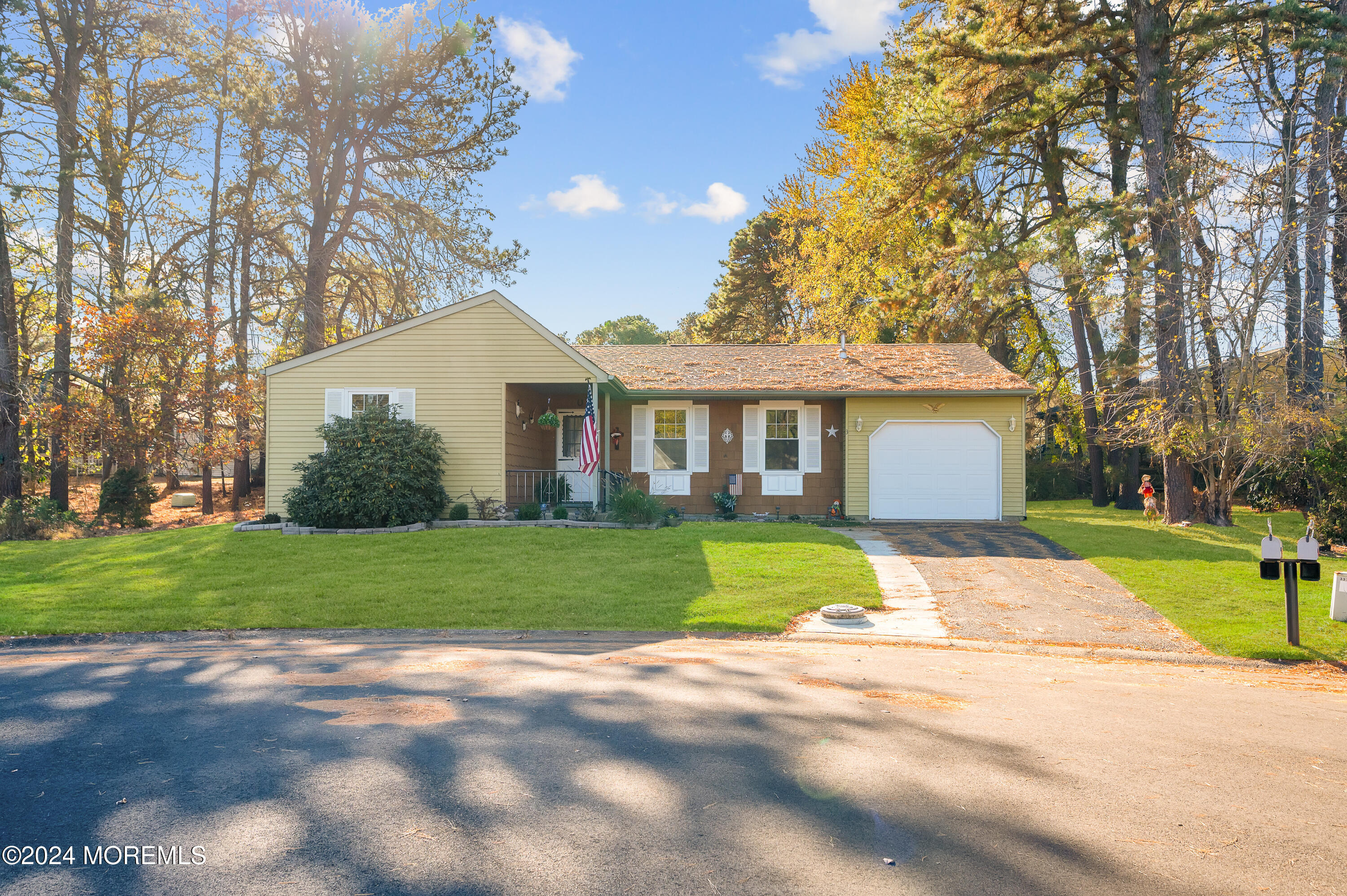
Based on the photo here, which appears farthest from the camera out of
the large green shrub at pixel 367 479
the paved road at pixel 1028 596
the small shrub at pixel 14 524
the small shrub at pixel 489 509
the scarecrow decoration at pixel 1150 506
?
the scarecrow decoration at pixel 1150 506

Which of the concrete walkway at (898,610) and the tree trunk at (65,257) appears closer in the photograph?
the concrete walkway at (898,610)

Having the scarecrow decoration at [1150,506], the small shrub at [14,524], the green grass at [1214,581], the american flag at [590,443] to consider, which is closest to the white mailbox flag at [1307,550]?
the green grass at [1214,581]

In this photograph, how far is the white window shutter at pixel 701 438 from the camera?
62.1ft

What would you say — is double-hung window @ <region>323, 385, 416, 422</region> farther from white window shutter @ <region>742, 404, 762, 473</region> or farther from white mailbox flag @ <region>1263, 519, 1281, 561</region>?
white mailbox flag @ <region>1263, 519, 1281, 561</region>

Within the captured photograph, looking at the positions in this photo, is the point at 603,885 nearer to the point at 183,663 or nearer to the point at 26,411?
the point at 183,663

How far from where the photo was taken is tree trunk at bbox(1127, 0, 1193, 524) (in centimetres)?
1572

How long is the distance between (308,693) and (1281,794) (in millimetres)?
6005

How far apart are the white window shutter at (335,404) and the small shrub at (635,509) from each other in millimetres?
6375

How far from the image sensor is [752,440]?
1891cm

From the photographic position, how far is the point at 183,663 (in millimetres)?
6941

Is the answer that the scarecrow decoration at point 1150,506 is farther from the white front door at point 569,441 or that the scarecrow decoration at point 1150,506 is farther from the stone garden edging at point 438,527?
the white front door at point 569,441

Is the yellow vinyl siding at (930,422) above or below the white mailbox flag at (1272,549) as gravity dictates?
above

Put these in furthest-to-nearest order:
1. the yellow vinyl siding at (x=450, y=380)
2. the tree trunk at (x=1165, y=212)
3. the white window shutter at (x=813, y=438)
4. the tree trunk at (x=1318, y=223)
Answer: the white window shutter at (x=813, y=438) < the yellow vinyl siding at (x=450, y=380) < the tree trunk at (x=1165, y=212) < the tree trunk at (x=1318, y=223)
